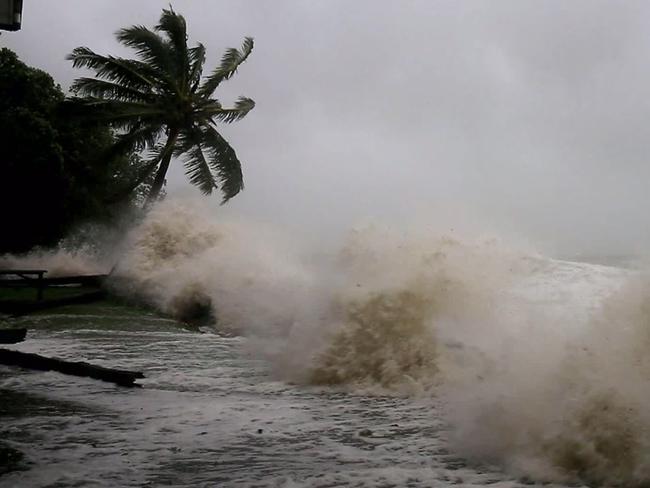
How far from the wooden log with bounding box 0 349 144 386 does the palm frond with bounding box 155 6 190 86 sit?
14816 millimetres

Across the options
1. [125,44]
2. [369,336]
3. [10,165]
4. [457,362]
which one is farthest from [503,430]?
[125,44]

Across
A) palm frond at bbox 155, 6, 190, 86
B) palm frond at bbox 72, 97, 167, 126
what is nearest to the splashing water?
palm frond at bbox 72, 97, 167, 126

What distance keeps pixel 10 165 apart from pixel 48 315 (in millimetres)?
7115

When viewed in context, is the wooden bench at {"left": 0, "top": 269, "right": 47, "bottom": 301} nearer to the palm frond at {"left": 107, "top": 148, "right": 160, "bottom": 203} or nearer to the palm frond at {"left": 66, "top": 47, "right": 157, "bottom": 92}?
the palm frond at {"left": 107, "top": 148, "right": 160, "bottom": 203}

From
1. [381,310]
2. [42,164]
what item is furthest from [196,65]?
[381,310]

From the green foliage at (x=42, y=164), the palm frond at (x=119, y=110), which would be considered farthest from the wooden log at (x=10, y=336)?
the palm frond at (x=119, y=110)

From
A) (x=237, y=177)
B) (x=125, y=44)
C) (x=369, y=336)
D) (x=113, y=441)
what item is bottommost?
(x=113, y=441)

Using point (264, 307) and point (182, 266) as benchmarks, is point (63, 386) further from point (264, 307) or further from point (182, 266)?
point (182, 266)

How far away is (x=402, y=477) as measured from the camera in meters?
3.91

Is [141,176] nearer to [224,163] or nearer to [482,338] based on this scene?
[224,163]

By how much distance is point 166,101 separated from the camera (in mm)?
20406

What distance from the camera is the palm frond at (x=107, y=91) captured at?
1983 centimetres

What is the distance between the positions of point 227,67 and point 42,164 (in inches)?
243

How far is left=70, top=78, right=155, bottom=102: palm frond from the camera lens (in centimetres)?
1983
